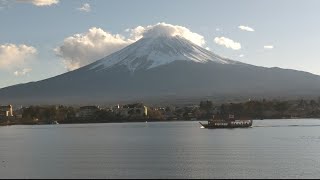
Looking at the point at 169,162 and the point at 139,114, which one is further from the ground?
the point at 139,114

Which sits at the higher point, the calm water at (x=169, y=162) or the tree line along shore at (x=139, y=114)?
the tree line along shore at (x=139, y=114)

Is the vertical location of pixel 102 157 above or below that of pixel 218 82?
below

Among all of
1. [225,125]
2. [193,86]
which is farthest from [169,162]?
[193,86]

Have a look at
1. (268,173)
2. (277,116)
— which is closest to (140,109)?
(277,116)

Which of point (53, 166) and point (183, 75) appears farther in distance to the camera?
point (183, 75)

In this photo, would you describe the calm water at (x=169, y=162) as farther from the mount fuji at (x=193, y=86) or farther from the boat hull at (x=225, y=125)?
the mount fuji at (x=193, y=86)

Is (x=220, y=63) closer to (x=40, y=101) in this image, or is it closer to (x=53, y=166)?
(x=40, y=101)

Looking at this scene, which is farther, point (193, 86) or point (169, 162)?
point (193, 86)

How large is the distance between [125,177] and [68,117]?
9528 cm

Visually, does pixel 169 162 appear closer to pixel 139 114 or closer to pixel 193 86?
pixel 139 114

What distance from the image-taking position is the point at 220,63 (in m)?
199

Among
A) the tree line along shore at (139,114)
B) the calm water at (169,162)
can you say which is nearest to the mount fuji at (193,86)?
the tree line along shore at (139,114)

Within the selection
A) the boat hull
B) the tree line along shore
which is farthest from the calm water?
the tree line along shore

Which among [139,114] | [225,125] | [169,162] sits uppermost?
[139,114]
